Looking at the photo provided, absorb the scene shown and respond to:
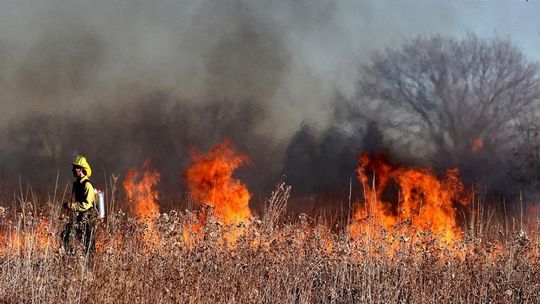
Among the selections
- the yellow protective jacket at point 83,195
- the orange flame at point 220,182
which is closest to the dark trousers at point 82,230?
the yellow protective jacket at point 83,195

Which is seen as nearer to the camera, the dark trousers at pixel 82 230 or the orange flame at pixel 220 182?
the dark trousers at pixel 82 230

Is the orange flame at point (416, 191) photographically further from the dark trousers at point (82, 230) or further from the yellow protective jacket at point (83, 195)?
the dark trousers at point (82, 230)

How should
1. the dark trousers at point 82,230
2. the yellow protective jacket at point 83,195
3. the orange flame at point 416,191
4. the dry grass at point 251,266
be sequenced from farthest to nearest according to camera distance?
the orange flame at point 416,191, the yellow protective jacket at point 83,195, the dark trousers at point 82,230, the dry grass at point 251,266

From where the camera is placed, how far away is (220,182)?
20.1m

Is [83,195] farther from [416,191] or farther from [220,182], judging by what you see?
[416,191]

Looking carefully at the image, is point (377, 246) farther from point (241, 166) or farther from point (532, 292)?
point (241, 166)

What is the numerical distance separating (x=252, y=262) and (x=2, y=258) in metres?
4.15

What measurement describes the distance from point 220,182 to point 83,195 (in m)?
9.74

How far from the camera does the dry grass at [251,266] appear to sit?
7.39 m

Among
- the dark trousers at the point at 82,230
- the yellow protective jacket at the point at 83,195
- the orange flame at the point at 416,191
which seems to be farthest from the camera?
the orange flame at the point at 416,191

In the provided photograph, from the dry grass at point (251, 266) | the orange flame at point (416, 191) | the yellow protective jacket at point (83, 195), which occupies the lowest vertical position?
the dry grass at point (251, 266)

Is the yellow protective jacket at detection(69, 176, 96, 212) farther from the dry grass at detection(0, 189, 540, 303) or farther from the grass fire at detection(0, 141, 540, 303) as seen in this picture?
the dry grass at detection(0, 189, 540, 303)

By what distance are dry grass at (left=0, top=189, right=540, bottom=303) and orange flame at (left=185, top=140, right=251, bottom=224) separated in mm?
8454

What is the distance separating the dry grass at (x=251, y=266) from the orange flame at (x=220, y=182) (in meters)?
8.45
